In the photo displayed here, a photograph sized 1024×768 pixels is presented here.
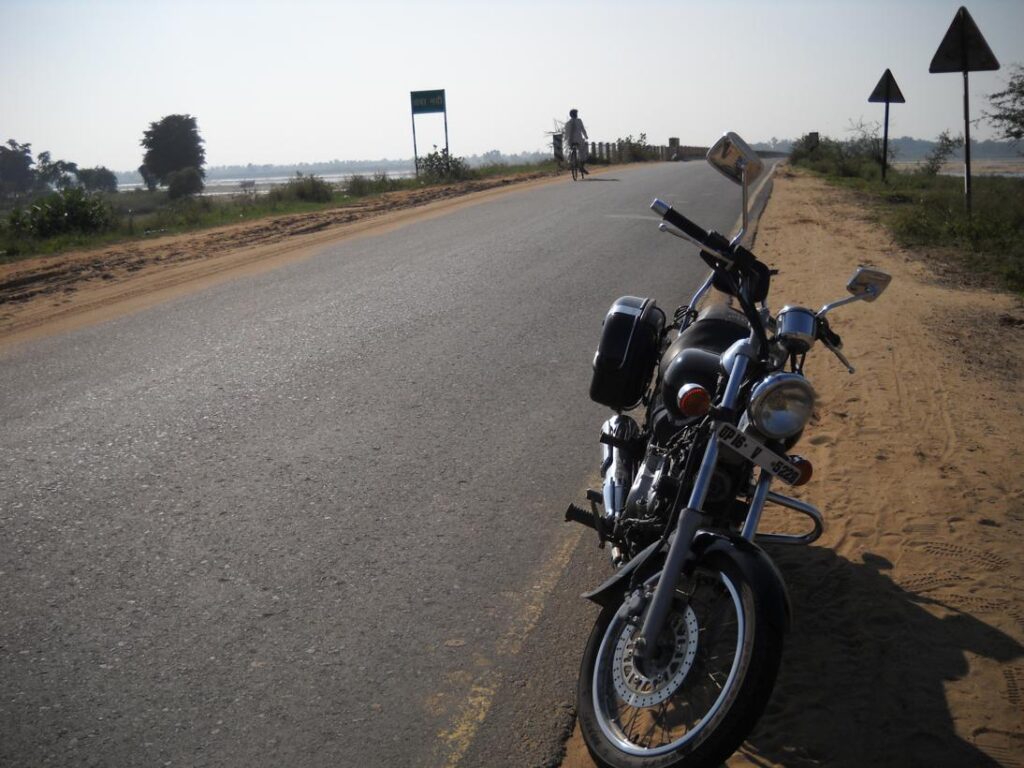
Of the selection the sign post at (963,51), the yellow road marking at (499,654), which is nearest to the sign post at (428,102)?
the sign post at (963,51)

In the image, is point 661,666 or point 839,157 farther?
point 839,157

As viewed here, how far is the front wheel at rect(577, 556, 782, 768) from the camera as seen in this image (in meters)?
2.20

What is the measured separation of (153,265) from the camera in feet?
38.2

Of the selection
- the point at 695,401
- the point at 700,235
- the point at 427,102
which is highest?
the point at 427,102

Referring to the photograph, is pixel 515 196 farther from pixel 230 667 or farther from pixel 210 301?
pixel 230 667

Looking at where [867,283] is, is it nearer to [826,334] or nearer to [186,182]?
[826,334]

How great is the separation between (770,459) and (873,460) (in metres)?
2.56

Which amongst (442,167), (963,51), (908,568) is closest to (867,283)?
(908,568)

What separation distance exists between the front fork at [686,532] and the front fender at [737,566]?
57 mm

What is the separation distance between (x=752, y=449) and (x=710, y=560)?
13.3 inches

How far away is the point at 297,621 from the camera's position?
3.31 m

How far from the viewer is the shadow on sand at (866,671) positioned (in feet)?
8.56

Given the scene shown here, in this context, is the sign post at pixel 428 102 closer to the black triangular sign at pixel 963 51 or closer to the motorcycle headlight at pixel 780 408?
the black triangular sign at pixel 963 51

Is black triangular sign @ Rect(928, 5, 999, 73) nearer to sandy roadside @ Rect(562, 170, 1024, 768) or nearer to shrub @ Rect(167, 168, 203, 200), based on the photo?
sandy roadside @ Rect(562, 170, 1024, 768)
